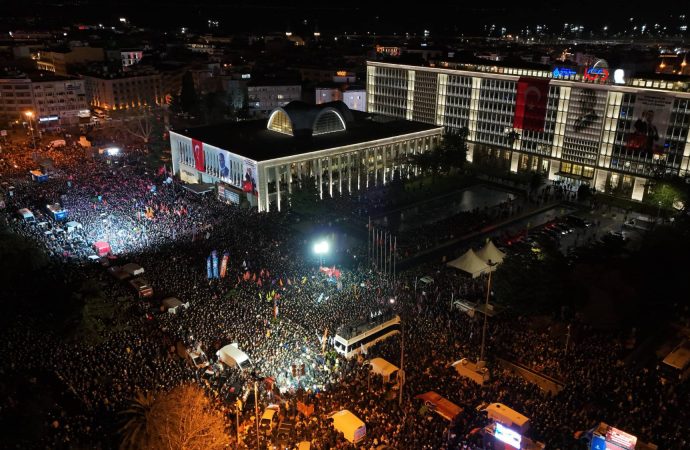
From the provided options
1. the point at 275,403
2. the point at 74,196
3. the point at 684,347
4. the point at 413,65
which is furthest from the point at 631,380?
the point at 413,65

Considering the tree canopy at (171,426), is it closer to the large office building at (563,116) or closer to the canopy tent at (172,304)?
the canopy tent at (172,304)

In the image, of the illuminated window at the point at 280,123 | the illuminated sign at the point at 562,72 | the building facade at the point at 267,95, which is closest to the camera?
the illuminated sign at the point at 562,72

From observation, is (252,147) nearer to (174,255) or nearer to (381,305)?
(174,255)

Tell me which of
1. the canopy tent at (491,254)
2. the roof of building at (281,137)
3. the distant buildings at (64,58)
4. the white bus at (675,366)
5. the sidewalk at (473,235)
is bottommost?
the sidewalk at (473,235)

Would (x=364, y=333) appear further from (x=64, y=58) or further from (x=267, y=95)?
(x=64, y=58)

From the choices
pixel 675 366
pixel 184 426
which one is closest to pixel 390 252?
pixel 675 366

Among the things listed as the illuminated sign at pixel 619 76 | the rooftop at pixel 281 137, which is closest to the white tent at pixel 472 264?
the rooftop at pixel 281 137

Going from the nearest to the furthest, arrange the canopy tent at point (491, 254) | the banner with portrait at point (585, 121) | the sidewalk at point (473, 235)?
the canopy tent at point (491, 254), the sidewalk at point (473, 235), the banner with portrait at point (585, 121)
